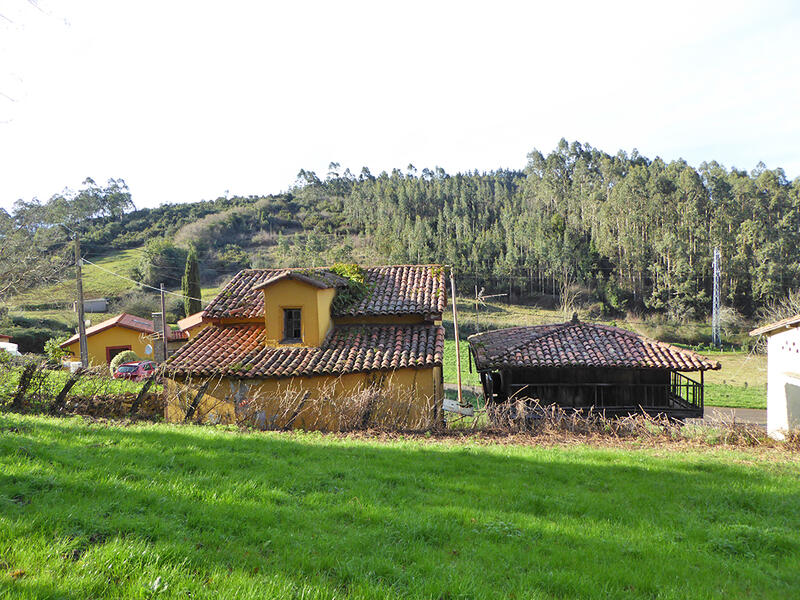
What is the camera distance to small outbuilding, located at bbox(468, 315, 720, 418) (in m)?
16.1

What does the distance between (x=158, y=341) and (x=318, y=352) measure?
67.3 feet

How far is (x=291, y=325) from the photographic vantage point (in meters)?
16.7

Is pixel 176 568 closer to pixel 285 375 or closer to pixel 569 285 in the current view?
pixel 285 375

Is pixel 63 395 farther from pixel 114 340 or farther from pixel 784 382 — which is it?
pixel 114 340

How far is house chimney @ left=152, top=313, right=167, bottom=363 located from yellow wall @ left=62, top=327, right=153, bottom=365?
8.62ft

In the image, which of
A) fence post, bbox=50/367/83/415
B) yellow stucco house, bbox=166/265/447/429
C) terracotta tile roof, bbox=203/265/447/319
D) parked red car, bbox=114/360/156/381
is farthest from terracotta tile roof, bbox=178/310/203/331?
fence post, bbox=50/367/83/415

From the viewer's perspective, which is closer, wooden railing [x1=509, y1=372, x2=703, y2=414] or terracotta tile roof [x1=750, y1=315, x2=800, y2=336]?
terracotta tile roof [x1=750, y1=315, x2=800, y2=336]

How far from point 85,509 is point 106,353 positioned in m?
36.7

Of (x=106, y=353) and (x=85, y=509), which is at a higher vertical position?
(x=85, y=509)

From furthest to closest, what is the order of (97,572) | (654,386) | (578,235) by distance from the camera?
(578,235), (654,386), (97,572)

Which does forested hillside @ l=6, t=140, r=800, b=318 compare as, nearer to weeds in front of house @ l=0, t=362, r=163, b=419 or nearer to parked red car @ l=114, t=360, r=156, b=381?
parked red car @ l=114, t=360, r=156, b=381

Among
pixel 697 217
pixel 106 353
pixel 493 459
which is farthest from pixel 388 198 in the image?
pixel 493 459

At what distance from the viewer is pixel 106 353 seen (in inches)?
1407

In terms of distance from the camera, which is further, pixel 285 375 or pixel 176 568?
pixel 285 375
